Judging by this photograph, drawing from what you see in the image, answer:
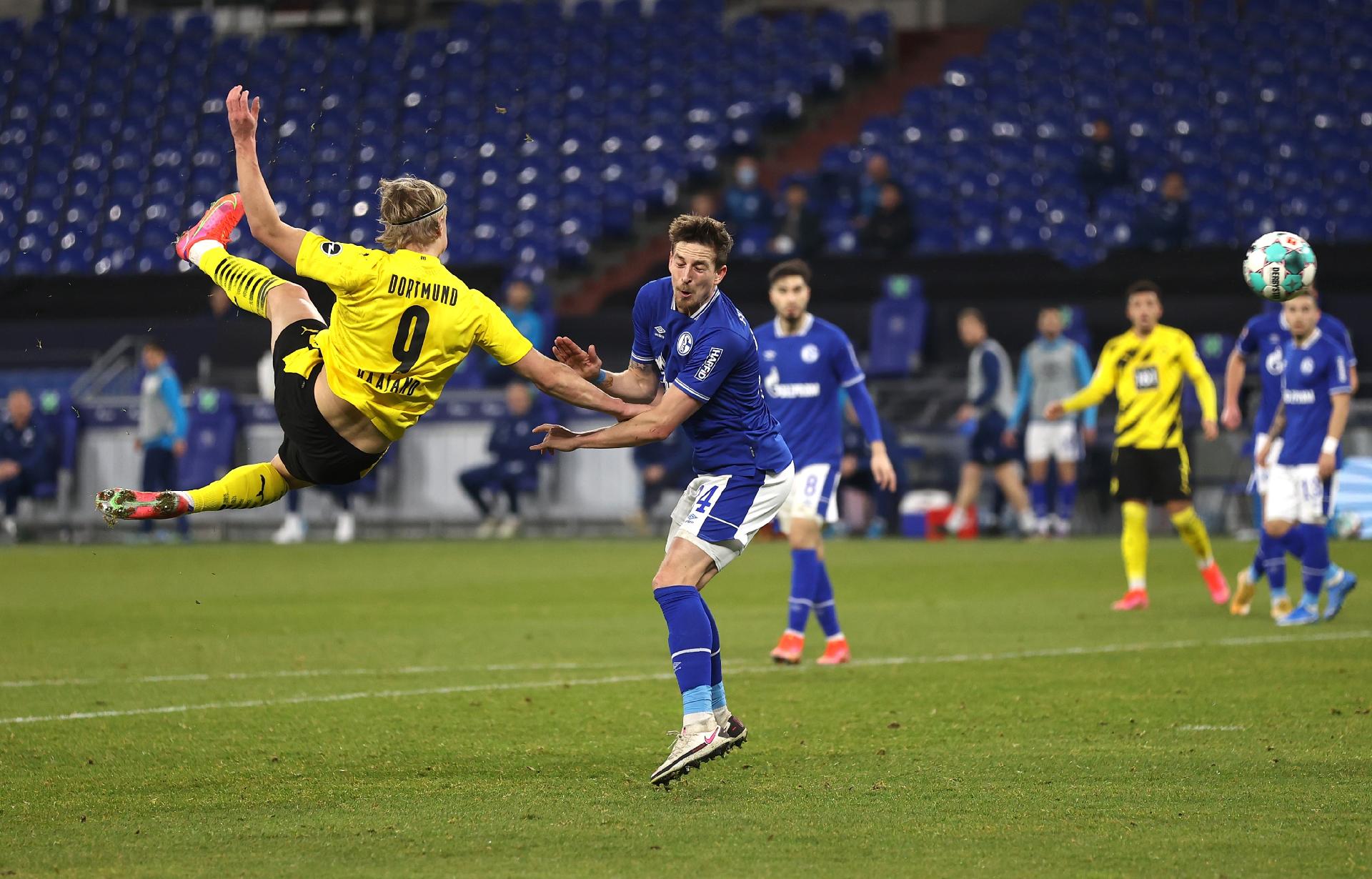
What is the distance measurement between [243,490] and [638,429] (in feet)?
7.00

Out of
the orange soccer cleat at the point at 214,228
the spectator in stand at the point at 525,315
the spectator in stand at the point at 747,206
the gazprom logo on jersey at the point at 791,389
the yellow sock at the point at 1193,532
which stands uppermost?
the spectator in stand at the point at 747,206

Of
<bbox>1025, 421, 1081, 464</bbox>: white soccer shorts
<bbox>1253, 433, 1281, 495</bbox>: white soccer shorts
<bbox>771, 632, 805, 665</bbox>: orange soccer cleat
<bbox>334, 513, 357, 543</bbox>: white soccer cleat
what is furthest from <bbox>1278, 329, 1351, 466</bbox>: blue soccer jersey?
<bbox>334, 513, 357, 543</bbox>: white soccer cleat

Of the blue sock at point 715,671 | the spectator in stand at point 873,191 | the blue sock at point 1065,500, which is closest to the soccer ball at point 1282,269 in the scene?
the blue sock at point 715,671

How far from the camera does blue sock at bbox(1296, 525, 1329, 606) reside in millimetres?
11680

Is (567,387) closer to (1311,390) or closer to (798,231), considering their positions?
(1311,390)

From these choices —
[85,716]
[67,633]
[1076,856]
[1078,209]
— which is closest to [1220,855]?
[1076,856]

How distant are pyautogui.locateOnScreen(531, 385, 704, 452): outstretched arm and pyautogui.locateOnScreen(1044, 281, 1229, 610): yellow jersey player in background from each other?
6794 mm

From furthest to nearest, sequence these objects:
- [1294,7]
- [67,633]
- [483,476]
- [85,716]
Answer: [1294,7] → [483,476] → [67,633] → [85,716]

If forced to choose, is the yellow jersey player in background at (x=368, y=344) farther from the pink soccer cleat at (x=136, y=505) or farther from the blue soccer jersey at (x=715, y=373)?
the blue soccer jersey at (x=715, y=373)

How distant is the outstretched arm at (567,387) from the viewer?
6.69m

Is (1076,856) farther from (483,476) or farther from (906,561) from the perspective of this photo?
(483,476)

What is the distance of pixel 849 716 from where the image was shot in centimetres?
790

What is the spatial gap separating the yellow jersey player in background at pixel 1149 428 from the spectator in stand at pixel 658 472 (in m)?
8.29

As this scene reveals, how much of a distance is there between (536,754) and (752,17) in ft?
77.8
